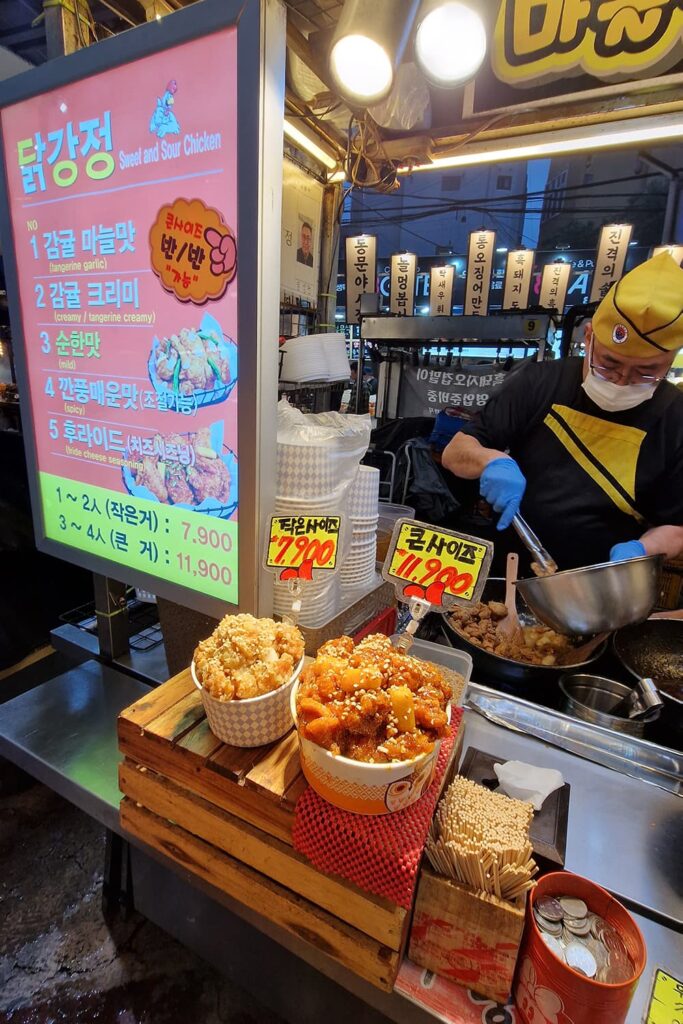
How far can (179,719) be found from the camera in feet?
3.69

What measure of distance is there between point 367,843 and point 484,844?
21 cm

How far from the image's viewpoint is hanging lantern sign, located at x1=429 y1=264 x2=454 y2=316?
9.29 m

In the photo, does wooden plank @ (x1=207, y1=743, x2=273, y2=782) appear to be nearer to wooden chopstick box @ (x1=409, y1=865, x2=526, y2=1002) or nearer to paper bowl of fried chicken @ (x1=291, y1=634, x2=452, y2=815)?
paper bowl of fried chicken @ (x1=291, y1=634, x2=452, y2=815)

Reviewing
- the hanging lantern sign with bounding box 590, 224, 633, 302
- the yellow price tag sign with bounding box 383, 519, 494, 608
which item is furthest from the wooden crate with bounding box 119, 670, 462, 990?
the hanging lantern sign with bounding box 590, 224, 633, 302

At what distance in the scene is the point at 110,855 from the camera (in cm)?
188

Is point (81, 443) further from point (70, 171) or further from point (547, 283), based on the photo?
point (547, 283)

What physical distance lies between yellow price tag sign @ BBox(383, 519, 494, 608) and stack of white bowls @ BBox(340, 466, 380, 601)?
410 mm

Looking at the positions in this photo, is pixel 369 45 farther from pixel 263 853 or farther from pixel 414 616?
pixel 263 853

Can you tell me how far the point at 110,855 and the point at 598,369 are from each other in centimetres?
273

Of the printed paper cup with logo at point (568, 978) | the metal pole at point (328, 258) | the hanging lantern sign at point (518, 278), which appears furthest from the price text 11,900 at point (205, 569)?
the hanging lantern sign at point (518, 278)

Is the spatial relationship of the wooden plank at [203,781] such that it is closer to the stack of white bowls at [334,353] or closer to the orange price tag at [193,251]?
the orange price tag at [193,251]

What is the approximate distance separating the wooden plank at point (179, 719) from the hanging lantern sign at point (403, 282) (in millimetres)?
8531

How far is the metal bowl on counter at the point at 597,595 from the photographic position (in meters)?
1.45

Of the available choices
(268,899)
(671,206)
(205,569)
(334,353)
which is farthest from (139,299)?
(671,206)
